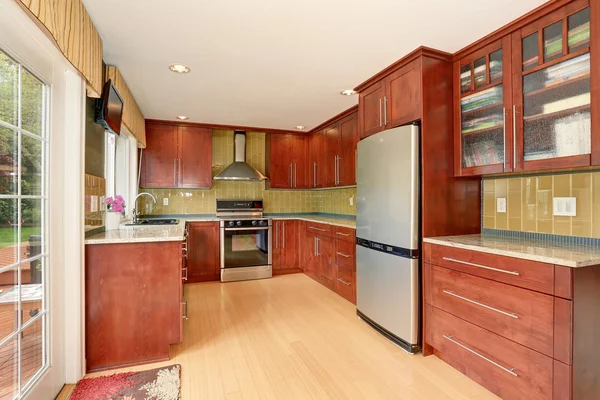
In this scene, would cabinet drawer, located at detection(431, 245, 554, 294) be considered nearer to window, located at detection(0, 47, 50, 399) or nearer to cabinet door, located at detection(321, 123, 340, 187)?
cabinet door, located at detection(321, 123, 340, 187)

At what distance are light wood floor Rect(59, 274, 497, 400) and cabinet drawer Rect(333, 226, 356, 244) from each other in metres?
0.72

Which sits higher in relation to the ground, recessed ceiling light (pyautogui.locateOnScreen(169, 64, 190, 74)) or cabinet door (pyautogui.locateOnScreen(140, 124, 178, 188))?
recessed ceiling light (pyautogui.locateOnScreen(169, 64, 190, 74))

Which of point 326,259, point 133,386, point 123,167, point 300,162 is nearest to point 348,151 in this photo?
point 300,162

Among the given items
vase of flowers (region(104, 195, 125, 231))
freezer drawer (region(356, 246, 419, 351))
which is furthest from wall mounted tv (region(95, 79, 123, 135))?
freezer drawer (region(356, 246, 419, 351))

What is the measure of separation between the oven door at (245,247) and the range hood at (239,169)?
2.59 feet

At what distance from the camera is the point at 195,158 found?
4441 mm

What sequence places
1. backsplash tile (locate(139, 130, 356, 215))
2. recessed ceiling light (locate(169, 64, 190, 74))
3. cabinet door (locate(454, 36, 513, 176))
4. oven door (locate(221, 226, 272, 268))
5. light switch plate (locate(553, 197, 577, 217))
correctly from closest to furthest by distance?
1. light switch plate (locate(553, 197, 577, 217))
2. cabinet door (locate(454, 36, 513, 176))
3. recessed ceiling light (locate(169, 64, 190, 74))
4. oven door (locate(221, 226, 272, 268))
5. backsplash tile (locate(139, 130, 356, 215))

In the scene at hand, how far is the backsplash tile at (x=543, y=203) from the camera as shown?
1.79 meters

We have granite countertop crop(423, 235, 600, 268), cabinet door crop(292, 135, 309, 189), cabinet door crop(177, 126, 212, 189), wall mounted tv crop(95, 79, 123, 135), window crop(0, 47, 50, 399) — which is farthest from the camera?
cabinet door crop(292, 135, 309, 189)

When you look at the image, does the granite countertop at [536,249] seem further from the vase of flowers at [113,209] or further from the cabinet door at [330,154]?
the vase of flowers at [113,209]

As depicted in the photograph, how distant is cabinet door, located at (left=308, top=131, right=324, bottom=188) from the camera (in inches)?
183

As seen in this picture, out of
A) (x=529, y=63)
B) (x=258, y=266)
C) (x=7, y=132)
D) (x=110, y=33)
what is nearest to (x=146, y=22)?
(x=110, y=33)

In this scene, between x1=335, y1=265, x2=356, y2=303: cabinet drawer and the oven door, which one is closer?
x1=335, y1=265, x2=356, y2=303: cabinet drawer

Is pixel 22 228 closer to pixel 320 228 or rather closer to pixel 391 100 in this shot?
pixel 391 100
